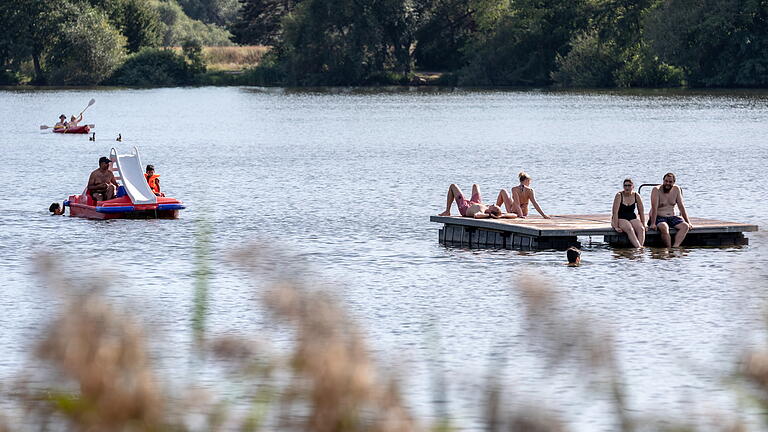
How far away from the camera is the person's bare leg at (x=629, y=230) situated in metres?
21.4

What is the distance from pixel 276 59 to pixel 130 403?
120409 millimetres

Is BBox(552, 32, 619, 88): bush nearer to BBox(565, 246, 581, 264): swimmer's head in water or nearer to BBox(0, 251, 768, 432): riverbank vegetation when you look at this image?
BBox(565, 246, 581, 264): swimmer's head in water

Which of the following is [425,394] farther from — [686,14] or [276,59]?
[276,59]

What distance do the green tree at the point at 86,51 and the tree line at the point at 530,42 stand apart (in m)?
14.4

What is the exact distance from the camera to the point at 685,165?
43.8 m

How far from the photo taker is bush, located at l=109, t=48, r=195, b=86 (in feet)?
404

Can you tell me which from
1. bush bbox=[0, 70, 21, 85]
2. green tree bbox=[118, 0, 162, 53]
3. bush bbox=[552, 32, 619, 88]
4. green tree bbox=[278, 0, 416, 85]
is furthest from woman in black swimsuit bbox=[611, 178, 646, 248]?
green tree bbox=[118, 0, 162, 53]

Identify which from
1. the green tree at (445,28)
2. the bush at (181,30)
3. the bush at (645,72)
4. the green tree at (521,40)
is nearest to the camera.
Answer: the bush at (645,72)

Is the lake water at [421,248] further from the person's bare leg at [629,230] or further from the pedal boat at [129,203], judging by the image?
the person's bare leg at [629,230]

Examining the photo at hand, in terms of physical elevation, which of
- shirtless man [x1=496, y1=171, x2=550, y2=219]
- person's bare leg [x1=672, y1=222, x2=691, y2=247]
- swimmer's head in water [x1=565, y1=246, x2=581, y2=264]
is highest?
shirtless man [x1=496, y1=171, x2=550, y2=219]

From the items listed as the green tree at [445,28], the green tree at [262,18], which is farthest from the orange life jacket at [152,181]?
the green tree at [262,18]

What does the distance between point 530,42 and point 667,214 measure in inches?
3599

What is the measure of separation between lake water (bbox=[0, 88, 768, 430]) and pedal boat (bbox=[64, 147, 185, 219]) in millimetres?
257

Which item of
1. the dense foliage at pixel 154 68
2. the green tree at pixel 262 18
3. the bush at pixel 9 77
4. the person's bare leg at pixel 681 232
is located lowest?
the bush at pixel 9 77
